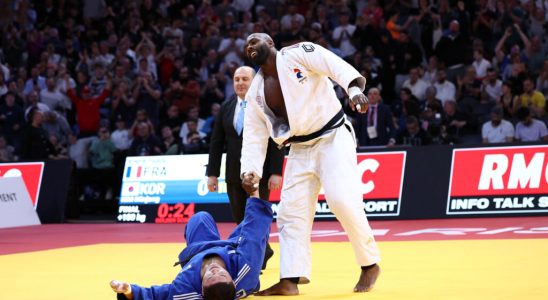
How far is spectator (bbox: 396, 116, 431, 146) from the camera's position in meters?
13.8

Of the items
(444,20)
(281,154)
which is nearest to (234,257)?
(281,154)

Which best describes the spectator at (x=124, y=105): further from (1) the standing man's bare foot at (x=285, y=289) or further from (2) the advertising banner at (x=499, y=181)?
(1) the standing man's bare foot at (x=285, y=289)

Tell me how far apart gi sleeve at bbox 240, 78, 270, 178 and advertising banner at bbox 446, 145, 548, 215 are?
22.5 ft

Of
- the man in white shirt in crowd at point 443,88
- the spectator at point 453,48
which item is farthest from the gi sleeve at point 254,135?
the spectator at point 453,48

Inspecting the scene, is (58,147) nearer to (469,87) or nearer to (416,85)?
(416,85)

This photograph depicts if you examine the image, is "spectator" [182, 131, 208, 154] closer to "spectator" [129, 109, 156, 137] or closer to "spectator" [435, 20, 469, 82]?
"spectator" [129, 109, 156, 137]

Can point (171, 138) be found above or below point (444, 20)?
below

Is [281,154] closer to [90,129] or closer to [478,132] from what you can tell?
[478,132]

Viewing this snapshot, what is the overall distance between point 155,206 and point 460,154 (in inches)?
188

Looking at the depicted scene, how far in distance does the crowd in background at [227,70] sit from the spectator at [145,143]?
26mm

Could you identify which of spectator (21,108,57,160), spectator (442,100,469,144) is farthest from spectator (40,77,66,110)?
spectator (442,100,469,144)

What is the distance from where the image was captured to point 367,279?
19.9 ft

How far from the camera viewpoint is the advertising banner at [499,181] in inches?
487

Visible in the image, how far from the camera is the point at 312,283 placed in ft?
21.7
